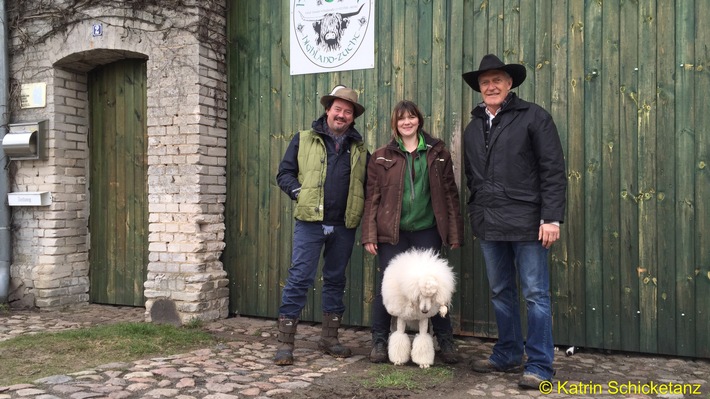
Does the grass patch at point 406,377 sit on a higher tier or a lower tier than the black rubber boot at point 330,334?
lower

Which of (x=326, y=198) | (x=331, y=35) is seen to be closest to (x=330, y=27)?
(x=331, y=35)

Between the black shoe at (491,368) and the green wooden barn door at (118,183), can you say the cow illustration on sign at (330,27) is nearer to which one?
the green wooden barn door at (118,183)

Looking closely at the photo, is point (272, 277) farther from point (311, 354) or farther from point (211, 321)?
point (311, 354)

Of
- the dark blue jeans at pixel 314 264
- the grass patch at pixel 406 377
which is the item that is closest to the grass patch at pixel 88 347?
the dark blue jeans at pixel 314 264

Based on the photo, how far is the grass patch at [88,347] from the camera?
13.9 feet

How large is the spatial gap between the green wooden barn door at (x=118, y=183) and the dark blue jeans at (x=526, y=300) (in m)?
4.02

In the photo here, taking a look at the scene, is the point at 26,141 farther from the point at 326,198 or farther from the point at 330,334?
the point at 330,334

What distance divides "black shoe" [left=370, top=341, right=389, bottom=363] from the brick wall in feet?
6.81

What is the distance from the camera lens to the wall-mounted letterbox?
635cm

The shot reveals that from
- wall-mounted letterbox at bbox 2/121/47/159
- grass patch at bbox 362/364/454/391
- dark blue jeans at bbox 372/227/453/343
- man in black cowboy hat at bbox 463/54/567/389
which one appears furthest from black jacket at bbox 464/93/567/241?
wall-mounted letterbox at bbox 2/121/47/159

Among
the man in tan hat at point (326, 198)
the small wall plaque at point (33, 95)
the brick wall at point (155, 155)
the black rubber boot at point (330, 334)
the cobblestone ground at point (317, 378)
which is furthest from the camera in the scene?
the small wall plaque at point (33, 95)

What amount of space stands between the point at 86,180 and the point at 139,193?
727 millimetres

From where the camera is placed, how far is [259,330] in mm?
5637

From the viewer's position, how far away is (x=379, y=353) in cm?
450
